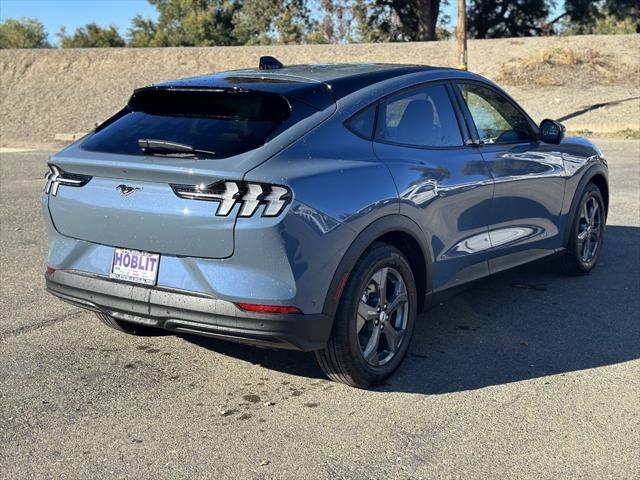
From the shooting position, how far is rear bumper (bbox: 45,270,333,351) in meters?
4.03

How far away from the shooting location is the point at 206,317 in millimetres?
4074

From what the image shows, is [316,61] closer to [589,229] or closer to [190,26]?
[589,229]

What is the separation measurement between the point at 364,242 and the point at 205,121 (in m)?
1.06

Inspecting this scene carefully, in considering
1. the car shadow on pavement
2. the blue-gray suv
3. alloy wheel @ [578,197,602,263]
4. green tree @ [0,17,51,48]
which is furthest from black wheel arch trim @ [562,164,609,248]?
green tree @ [0,17,51,48]

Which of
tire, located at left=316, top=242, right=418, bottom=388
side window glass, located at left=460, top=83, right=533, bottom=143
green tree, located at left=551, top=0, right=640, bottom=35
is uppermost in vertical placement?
green tree, located at left=551, top=0, right=640, bottom=35

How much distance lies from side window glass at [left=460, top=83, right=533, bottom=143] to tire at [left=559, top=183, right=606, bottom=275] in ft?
3.41

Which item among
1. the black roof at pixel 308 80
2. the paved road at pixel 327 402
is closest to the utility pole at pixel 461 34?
the paved road at pixel 327 402

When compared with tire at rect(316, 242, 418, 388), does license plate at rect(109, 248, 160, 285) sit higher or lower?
higher

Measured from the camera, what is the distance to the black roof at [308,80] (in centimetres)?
452

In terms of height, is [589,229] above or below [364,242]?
below

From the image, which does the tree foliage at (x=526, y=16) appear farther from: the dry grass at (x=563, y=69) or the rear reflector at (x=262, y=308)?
the rear reflector at (x=262, y=308)

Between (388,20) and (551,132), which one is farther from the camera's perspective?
(388,20)

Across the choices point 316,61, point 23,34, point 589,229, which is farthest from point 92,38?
point 589,229

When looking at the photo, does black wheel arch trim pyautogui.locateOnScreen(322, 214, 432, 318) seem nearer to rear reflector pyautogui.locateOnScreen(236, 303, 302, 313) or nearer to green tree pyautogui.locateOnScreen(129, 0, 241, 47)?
rear reflector pyautogui.locateOnScreen(236, 303, 302, 313)
